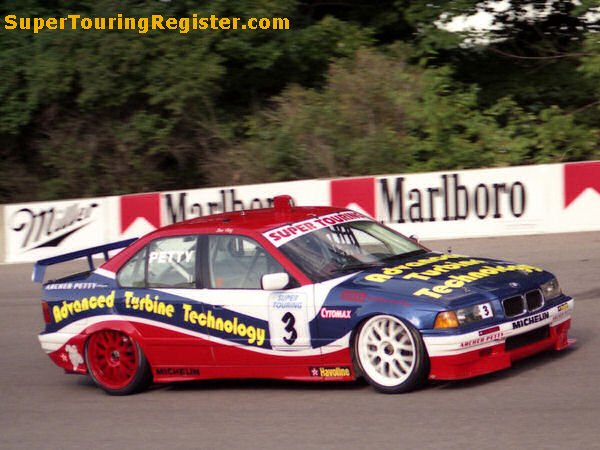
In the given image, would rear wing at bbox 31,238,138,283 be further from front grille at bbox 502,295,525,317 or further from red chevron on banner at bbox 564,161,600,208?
red chevron on banner at bbox 564,161,600,208

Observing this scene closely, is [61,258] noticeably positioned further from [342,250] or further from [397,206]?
[397,206]

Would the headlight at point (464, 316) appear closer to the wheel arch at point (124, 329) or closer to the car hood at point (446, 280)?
the car hood at point (446, 280)

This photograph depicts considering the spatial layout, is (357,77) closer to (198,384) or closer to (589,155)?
(589,155)

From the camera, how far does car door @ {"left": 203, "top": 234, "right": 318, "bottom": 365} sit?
25.3 feet

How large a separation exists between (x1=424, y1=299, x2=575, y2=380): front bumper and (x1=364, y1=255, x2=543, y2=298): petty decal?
37 cm

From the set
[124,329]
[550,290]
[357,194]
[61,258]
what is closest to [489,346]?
[550,290]

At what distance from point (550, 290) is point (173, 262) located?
3024mm

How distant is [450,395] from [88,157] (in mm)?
15453

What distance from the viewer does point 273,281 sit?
24.9 ft

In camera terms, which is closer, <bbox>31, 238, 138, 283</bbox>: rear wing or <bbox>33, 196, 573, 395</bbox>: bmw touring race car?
<bbox>33, 196, 573, 395</bbox>: bmw touring race car

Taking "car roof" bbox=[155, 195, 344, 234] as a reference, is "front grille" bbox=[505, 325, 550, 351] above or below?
below

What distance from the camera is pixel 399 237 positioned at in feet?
29.1

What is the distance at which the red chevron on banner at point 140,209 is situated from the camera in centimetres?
1675

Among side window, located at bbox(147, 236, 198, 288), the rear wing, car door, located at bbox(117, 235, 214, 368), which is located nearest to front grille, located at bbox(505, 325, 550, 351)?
car door, located at bbox(117, 235, 214, 368)
